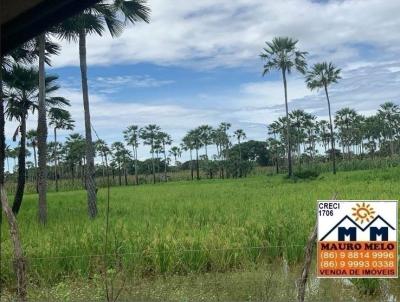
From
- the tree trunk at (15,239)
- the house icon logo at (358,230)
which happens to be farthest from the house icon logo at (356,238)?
the tree trunk at (15,239)

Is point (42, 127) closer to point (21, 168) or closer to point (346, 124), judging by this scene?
point (21, 168)

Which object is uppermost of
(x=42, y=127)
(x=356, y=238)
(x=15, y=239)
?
(x=42, y=127)

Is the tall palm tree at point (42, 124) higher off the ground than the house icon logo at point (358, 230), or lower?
higher

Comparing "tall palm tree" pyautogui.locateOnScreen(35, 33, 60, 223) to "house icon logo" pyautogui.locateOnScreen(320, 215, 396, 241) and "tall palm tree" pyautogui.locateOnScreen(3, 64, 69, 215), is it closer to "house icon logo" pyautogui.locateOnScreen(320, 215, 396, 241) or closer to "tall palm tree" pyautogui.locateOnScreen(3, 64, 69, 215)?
"tall palm tree" pyautogui.locateOnScreen(3, 64, 69, 215)

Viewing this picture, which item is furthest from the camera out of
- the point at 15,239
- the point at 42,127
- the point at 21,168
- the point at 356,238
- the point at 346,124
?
the point at 346,124

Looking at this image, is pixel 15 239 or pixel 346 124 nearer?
pixel 15 239

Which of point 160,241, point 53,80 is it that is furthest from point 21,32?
point 53,80

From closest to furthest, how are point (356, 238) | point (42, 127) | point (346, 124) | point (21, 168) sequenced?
point (356, 238)
point (42, 127)
point (21, 168)
point (346, 124)

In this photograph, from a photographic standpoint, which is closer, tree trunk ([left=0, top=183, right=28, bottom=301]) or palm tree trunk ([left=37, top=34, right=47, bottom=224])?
tree trunk ([left=0, top=183, right=28, bottom=301])

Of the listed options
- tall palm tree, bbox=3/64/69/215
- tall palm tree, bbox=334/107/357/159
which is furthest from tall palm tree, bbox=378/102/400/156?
tall palm tree, bbox=3/64/69/215

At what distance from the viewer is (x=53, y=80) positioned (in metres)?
22.7

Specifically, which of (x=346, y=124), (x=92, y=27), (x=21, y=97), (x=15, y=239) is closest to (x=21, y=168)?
(x=21, y=97)

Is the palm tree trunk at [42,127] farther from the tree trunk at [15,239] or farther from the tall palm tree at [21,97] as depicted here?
the tree trunk at [15,239]

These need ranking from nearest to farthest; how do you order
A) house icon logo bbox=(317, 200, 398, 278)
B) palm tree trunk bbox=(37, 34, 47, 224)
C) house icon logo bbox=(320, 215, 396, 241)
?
house icon logo bbox=(317, 200, 398, 278) → house icon logo bbox=(320, 215, 396, 241) → palm tree trunk bbox=(37, 34, 47, 224)
